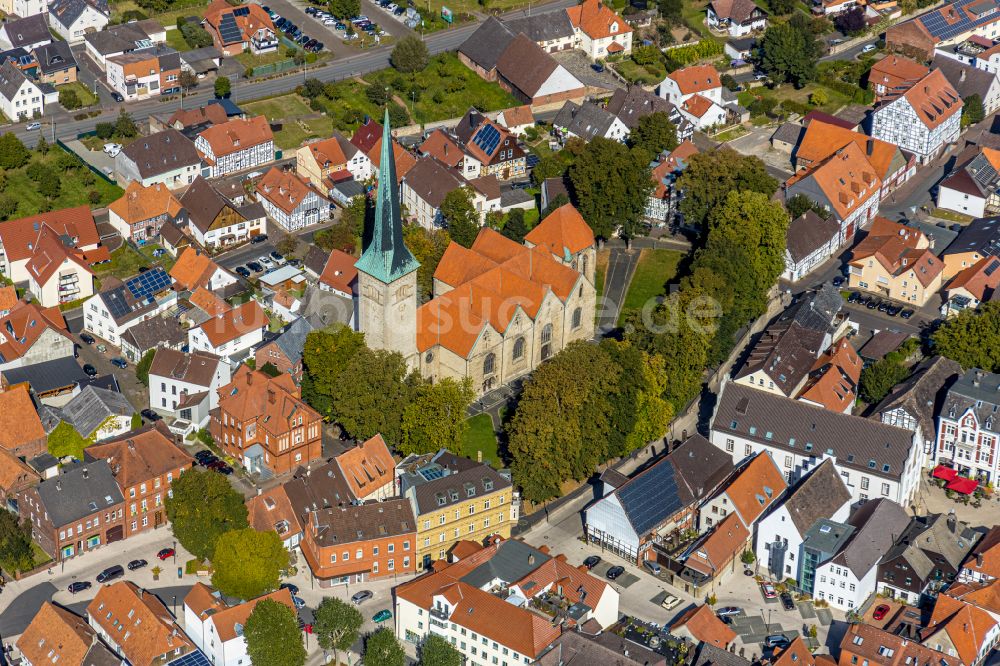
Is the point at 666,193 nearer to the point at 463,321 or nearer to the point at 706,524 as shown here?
the point at 463,321

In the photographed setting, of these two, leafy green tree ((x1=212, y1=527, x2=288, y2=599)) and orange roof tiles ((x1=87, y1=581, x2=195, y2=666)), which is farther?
leafy green tree ((x1=212, y1=527, x2=288, y2=599))

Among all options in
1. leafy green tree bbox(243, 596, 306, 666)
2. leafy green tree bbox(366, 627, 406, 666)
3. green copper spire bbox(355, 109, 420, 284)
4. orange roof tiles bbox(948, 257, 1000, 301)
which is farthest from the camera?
orange roof tiles bbox(948, 257, 1000, 301)

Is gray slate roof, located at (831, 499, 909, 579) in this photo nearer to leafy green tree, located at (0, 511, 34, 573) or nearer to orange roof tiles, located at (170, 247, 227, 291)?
leafy green tree, located at (0, 511, 34, 573)

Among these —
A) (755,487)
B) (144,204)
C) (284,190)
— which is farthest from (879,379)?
(144,204)

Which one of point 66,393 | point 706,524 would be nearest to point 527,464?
point 706,524

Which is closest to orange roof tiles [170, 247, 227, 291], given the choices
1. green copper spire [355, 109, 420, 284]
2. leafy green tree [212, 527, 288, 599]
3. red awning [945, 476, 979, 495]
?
green copper spire [355, 109, 420, 284]

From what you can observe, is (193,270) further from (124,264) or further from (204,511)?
(204,511)
